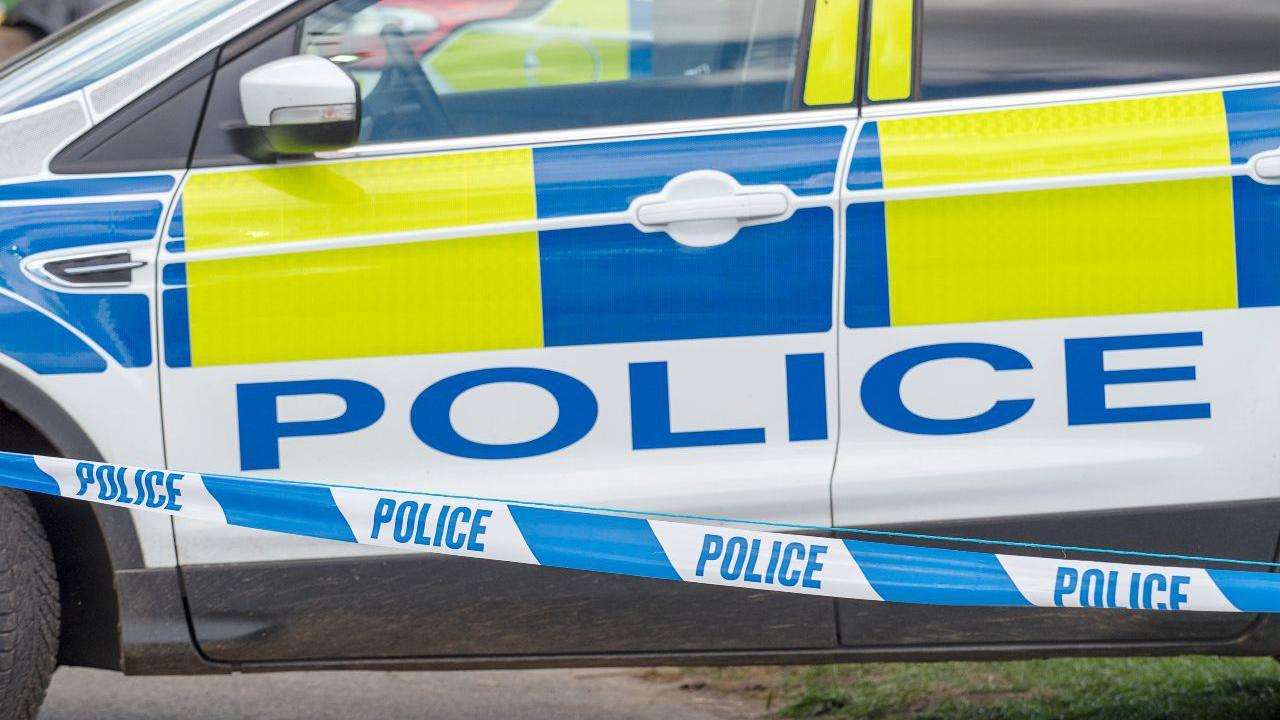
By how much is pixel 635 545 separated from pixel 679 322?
0.37 m

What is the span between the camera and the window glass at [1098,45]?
2.54 meters

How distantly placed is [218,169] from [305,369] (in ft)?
1.21

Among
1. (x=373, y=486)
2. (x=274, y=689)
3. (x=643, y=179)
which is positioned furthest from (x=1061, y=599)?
(x=274, y=689)

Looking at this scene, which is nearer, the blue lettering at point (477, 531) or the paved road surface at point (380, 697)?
the blue lettering at point (477, 531)

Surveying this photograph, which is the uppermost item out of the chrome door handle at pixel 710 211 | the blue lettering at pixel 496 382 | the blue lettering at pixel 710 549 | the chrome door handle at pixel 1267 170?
the chrome door handle at pixel 1267 170

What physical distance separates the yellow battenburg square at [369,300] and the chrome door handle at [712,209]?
0.20m

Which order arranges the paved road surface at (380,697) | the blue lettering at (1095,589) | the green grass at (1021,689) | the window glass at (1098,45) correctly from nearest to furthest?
the blue lettering at (1095,589) < the window glass at (1098,45) < the green grass at (1021,689) < the paved road surface at (380,697)

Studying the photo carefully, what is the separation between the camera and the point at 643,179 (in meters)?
2.51

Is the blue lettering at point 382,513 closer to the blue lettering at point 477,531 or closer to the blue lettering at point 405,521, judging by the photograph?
the blue lettering at point 405,521

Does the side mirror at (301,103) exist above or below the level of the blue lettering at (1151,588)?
above

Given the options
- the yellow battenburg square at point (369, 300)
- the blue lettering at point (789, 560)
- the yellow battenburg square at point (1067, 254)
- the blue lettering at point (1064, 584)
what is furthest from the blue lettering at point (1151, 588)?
the yellow battenburg square at point (369, 300)

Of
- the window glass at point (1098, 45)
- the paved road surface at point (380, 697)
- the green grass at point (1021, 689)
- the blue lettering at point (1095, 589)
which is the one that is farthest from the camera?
the paved road surface at point (380, 697)

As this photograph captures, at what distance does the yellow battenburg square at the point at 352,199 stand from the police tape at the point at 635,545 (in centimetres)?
41

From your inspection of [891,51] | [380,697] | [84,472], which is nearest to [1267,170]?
[891,51]
